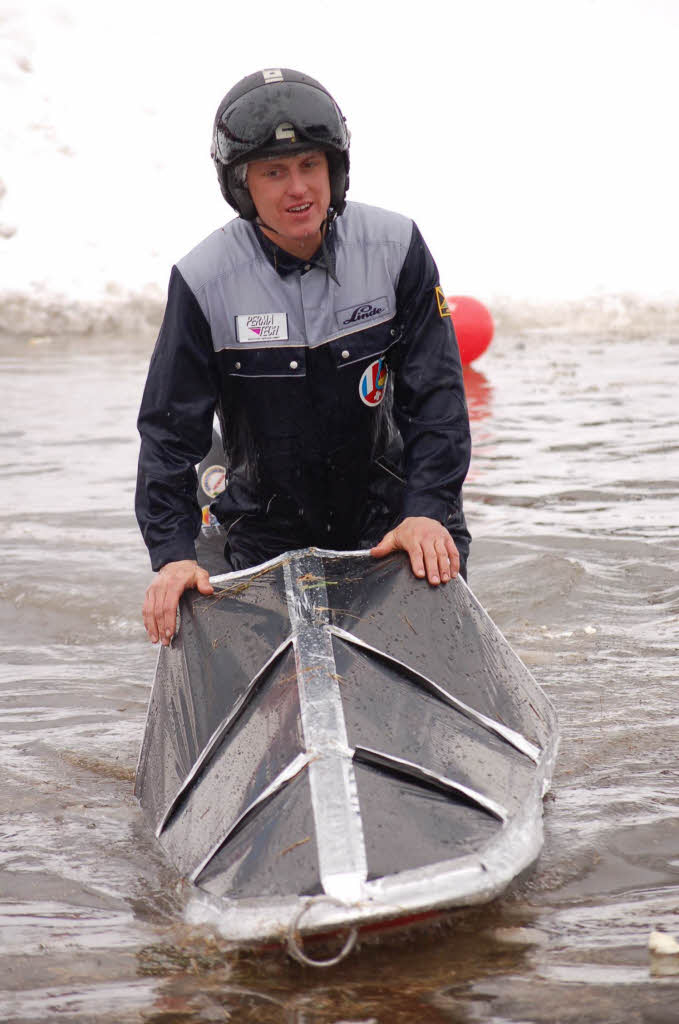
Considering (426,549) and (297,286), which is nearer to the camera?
(426,549)

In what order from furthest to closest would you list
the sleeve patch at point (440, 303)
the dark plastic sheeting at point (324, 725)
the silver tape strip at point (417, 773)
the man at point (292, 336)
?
the sleeve patch at point (440, 303)
the man at point (292, 336)
the silver tape strip at point (417, 773)
the dark plastic sheeting at point (324, 725)

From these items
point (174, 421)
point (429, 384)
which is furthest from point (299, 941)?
point (429, 384)

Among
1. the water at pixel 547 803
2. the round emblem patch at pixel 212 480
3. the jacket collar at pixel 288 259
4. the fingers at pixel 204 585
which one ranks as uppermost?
the jacket collar at pixel 288 259

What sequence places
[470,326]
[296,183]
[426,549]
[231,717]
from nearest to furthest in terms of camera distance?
[231,717], [426,549], [296,183], [470,326]

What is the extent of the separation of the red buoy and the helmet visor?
803 centimetres

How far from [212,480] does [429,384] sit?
133cm

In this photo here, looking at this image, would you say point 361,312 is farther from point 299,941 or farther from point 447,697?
point 299,941

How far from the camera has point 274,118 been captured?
338cm

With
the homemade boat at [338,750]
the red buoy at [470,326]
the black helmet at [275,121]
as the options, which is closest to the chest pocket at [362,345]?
the black helmet at [275,121]

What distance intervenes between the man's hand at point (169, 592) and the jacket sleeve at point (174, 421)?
95 millimetres

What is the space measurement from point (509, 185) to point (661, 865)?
1637 centimetres

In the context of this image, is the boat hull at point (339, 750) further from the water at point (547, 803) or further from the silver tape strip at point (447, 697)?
the water at point (547, 803)

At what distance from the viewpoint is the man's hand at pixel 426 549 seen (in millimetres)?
3320

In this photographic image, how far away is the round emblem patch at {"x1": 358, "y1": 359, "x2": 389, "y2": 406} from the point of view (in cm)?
371
